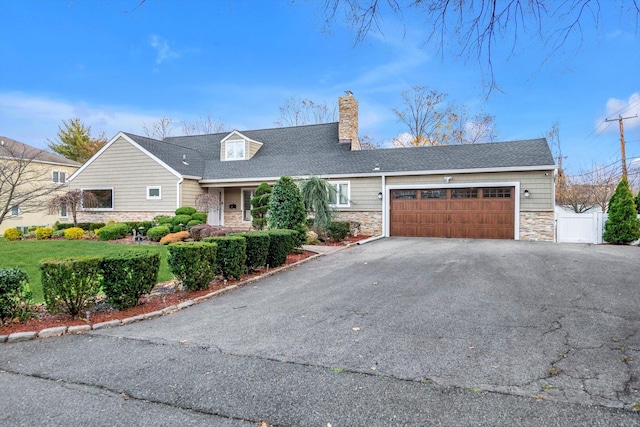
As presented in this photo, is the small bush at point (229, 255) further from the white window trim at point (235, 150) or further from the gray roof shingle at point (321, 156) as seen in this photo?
the white window trim at point (235, 150)

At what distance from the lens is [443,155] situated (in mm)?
17359

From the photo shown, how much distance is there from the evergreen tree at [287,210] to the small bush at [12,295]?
7.38 m

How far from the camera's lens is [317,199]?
47.6 ft

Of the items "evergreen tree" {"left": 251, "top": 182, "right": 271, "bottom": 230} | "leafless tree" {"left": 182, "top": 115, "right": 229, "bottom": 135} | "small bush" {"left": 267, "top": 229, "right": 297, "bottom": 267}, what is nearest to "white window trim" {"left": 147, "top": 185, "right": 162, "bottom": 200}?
"evergreen tree" {"left": 251, "top": 182, "right": 271, "bottom": 230}

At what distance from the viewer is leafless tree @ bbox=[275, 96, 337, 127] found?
3389 centimetres

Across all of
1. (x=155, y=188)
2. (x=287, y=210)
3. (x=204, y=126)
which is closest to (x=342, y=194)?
(x=287, y=210)

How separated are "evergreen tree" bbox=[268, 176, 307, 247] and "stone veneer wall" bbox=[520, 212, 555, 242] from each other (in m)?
9.18

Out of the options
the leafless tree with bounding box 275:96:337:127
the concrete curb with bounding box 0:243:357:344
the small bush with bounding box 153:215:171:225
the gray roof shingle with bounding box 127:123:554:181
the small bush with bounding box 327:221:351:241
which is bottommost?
the concrete curb with bounding box 0:243:357:344

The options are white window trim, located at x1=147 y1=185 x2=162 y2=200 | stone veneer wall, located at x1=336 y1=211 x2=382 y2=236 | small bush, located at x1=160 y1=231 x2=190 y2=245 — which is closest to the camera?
small bush, located at x1=160 y1=231 x2=190 y2=245

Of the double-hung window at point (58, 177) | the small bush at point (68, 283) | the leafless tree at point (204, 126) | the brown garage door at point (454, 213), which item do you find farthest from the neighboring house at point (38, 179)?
the small bush at point (68, 283)

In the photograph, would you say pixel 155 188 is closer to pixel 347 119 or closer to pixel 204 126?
pixel 347 119

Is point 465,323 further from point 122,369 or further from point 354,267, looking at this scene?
point 354,267

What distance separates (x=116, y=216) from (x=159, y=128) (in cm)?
2130

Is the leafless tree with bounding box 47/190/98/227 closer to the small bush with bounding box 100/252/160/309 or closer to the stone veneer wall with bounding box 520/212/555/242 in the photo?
the small bush with bounding box 100/252/160/309
